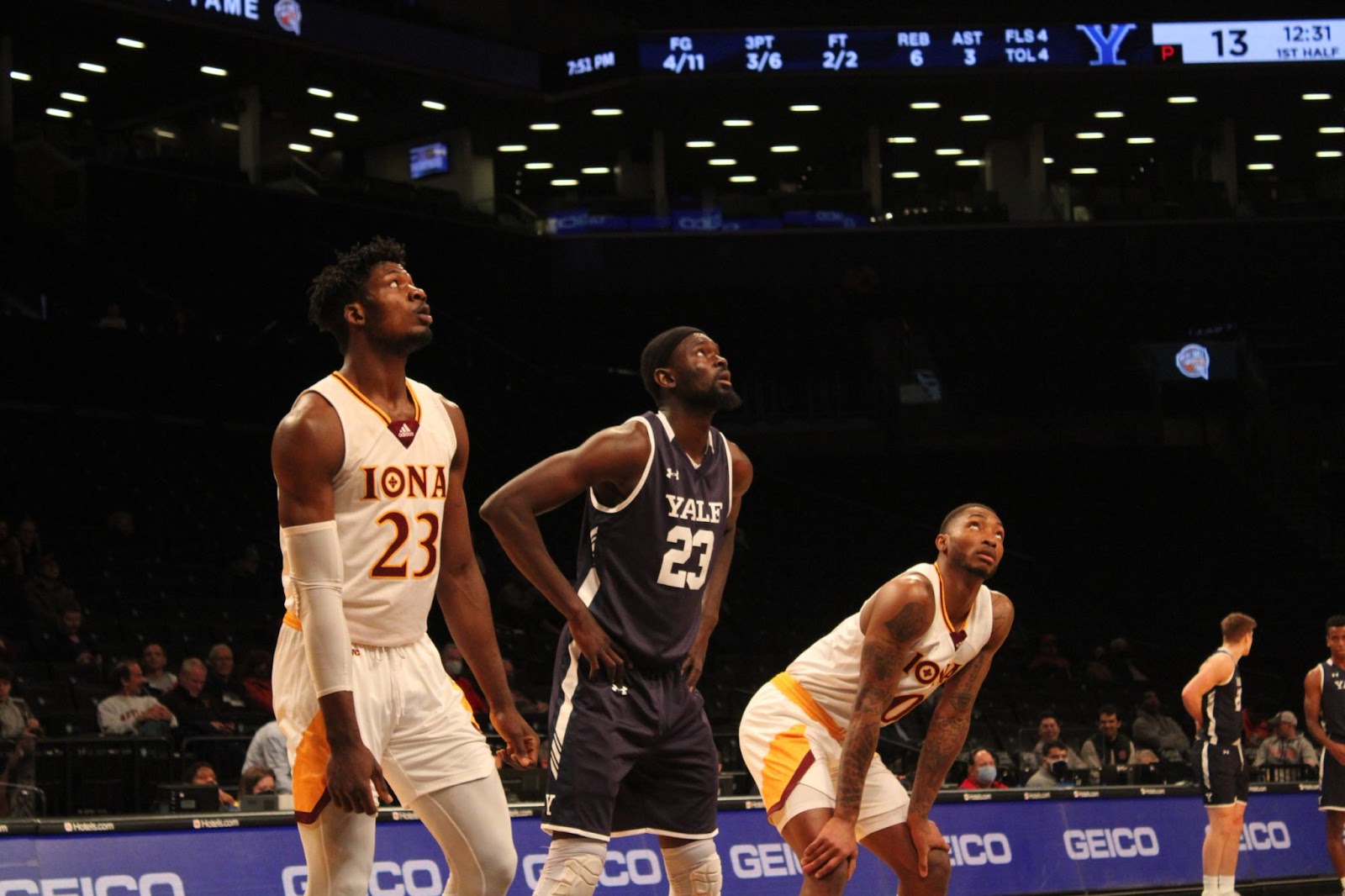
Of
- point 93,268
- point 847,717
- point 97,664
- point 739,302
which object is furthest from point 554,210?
point 847,717

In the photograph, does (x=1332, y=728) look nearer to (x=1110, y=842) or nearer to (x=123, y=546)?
(x=1110, y=842)

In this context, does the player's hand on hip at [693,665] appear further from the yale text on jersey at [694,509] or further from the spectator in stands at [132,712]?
the spectator in stands at [132,712]

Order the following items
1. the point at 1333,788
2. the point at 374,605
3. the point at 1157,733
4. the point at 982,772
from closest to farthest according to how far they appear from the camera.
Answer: the point at 374,605
the point at 1333,788
the point at 982,772
the point at 1157,733

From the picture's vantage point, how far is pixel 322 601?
4516 millimetres

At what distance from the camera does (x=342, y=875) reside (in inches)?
182

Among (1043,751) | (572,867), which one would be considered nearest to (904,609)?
(572,867)

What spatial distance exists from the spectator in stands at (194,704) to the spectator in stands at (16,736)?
88cm

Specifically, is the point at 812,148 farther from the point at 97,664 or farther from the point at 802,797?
the point at 802,797

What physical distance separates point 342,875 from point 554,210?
78.4 feet

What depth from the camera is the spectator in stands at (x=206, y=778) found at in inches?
395

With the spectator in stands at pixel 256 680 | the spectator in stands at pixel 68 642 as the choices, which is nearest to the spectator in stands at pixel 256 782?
the spectator in stands at pixel 256 680

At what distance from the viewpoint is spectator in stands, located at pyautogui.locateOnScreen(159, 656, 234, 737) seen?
1181 cm

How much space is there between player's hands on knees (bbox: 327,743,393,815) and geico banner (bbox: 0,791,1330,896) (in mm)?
3546

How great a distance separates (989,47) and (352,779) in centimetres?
2345
